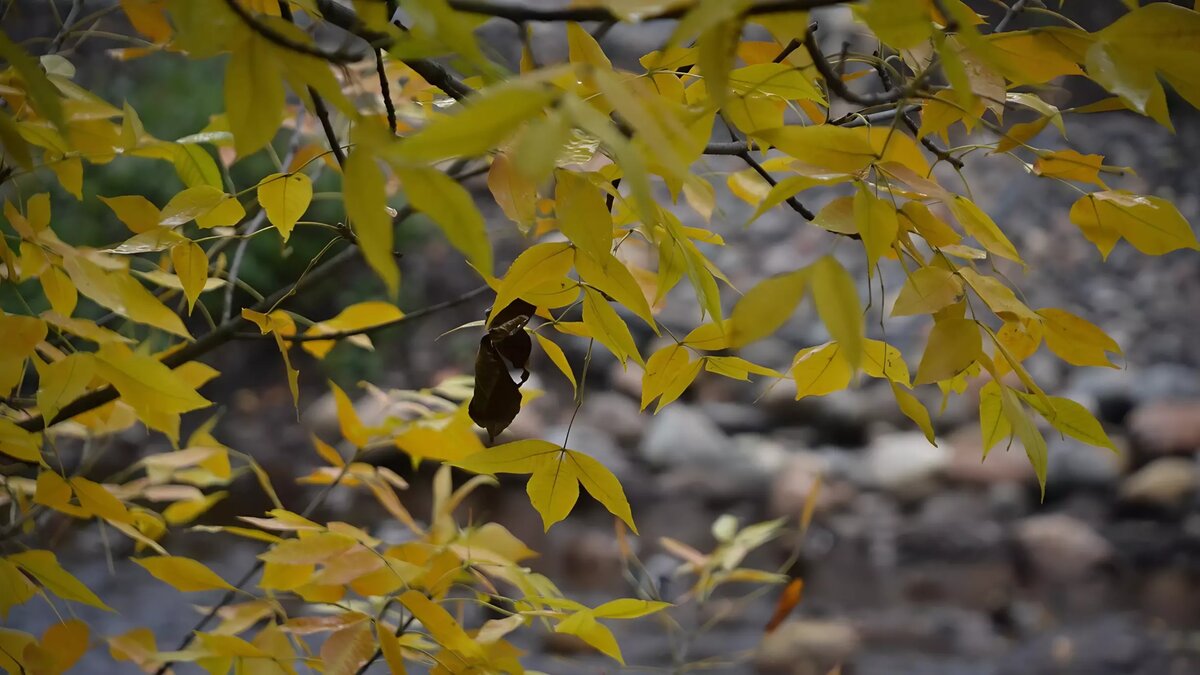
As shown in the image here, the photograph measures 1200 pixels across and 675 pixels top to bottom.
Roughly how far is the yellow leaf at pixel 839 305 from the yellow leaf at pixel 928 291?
8 centimetres

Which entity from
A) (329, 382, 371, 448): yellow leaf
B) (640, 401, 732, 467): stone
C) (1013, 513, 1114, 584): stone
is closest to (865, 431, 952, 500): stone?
(1013, 513, 1114, 584): stone

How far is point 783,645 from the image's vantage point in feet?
4.06

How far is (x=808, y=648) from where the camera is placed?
4.04ft

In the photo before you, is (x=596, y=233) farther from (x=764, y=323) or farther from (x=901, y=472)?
(x=901, y=472)

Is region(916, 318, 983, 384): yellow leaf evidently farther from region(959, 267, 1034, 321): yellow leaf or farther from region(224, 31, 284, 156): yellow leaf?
region(224, 31, 284, 156): yellow leaf

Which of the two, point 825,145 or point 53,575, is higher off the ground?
point 825,145

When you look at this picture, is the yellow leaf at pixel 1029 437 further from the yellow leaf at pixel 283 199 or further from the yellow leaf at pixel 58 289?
the yellow leaf at pixel 58 289

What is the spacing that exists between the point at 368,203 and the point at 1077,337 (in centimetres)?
24

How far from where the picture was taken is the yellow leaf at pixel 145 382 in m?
0.30

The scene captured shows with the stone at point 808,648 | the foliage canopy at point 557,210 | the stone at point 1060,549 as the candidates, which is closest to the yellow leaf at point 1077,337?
the foliage canopy at point 557,210

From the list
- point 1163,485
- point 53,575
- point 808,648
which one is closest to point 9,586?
point 53,575

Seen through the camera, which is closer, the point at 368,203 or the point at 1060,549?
the point at 368,203

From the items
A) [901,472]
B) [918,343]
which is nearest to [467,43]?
[901,472]

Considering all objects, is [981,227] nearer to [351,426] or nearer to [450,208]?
[450,208]
